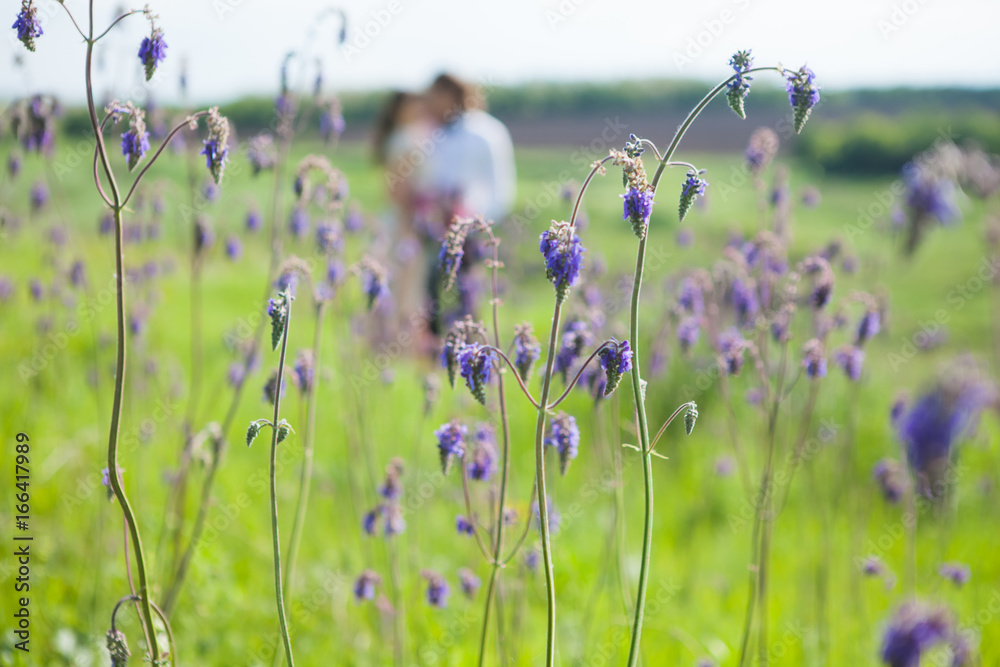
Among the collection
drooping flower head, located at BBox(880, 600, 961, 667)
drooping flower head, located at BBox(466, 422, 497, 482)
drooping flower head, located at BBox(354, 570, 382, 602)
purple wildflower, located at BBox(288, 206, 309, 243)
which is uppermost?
purple wildflower, located at BBox(288, 206, 309, 243)

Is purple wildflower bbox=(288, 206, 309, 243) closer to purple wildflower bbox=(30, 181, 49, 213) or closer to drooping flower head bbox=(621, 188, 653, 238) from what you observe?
purple wildflower bbox=(30, 181, 49, 213)

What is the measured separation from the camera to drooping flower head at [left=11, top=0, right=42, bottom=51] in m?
1.73

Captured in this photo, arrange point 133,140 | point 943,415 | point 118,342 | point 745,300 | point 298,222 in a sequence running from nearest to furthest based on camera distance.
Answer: point 943,415, point 118,342, point 133,140, point 745,300, point 298,222

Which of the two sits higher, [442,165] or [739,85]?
[739,85]

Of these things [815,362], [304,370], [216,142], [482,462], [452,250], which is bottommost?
[482,462]

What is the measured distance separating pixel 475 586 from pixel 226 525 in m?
2.14

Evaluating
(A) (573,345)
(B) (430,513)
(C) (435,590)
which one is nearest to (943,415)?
(A) (573,345)

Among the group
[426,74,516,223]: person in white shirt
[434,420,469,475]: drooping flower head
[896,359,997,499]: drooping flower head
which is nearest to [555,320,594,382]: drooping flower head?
[434,420,469,475]: drooping flower head

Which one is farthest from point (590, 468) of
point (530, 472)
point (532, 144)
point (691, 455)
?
point (532, 144)

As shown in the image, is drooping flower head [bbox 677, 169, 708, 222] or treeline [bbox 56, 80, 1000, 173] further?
treeline [bbox 56, 80, 1000, 173]

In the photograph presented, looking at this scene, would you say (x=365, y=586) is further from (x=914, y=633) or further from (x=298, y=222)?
(x=914, y=633)

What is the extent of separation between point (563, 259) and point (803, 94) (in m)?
0.68

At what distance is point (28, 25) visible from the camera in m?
1.74

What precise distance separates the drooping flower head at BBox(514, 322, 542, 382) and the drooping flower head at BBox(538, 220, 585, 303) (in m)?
0.39
